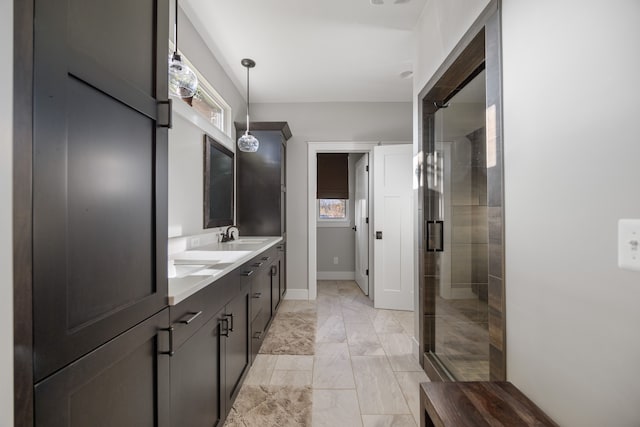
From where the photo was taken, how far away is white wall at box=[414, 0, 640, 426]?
748mm

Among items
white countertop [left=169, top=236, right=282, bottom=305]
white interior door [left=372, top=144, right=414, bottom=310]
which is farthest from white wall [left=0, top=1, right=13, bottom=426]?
white interior door [left=372, top=144, right=414, bottom=310]

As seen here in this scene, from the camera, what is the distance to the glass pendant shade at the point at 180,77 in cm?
150

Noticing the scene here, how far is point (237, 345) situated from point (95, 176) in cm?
145

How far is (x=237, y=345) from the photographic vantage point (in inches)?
73.6

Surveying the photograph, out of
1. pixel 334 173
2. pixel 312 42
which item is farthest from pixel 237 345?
pixel 334 173

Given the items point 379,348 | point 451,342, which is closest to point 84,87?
point 451,342

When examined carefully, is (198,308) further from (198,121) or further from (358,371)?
(198,121)

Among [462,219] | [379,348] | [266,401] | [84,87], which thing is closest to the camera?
[84,87]

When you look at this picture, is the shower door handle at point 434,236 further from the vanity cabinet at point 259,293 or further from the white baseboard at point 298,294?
the white baseboard at point 298,294

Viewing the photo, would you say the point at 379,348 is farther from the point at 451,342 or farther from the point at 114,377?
the point at 114,377

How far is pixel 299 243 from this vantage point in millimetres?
4312

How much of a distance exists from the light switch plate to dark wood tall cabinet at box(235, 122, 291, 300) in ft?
10.8

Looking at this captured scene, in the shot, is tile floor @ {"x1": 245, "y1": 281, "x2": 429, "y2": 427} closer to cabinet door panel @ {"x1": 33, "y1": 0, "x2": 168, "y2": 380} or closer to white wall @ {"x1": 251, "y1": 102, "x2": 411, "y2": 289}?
white wall @ {"x1": 251, "y1": 102, "x2": 411, "y2": 289}

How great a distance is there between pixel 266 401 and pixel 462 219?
1778mm
